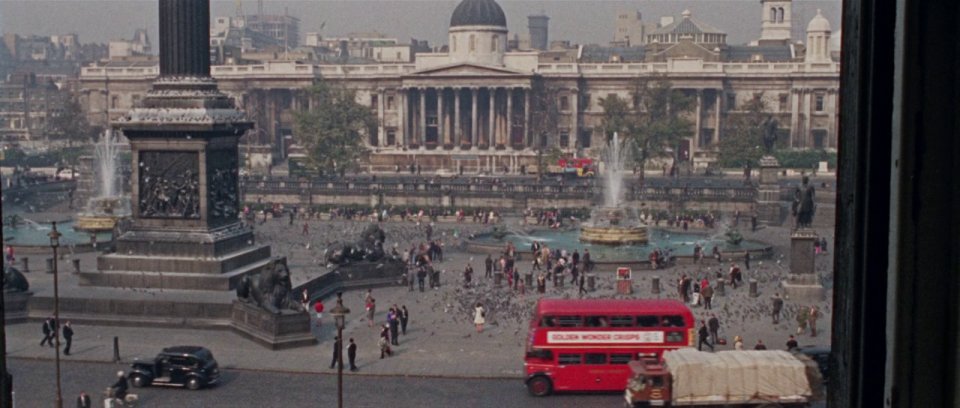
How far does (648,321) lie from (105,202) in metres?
35.4

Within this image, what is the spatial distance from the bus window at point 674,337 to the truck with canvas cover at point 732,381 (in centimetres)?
282

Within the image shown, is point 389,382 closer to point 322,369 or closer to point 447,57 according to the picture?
point 322,369

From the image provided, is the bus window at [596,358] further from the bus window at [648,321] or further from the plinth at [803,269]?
the plinth at [803,269]

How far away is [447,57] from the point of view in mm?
95312

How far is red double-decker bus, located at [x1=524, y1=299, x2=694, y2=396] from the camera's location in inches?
896

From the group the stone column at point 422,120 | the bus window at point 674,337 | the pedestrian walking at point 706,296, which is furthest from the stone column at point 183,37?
the stone column at point 422,120

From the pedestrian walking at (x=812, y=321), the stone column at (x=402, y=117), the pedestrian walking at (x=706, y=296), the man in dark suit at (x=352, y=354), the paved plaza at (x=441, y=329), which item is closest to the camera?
the man in dark suit at (x=352, y=354)

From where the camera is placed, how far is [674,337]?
22.9 metres

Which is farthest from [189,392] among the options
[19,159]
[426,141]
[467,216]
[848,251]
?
[426,141]

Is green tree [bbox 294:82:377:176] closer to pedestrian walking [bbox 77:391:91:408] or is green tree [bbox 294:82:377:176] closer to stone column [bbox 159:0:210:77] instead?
stone column [bbox 159:0:210:77]

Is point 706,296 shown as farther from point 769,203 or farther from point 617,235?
point 769,203

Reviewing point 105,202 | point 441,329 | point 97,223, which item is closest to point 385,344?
point 441,329

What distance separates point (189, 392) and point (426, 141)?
238ft

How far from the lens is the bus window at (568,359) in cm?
2288
